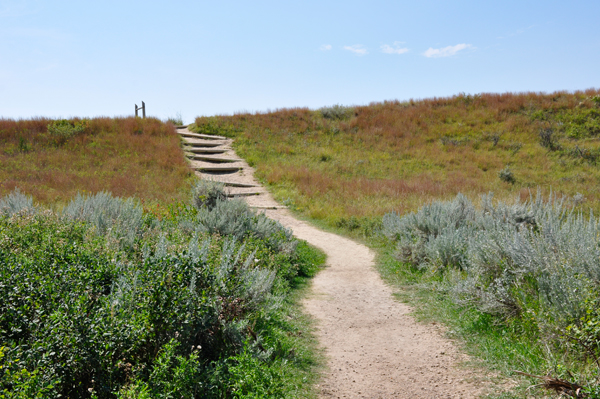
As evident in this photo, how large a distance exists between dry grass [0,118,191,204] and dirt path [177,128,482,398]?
20.7ft

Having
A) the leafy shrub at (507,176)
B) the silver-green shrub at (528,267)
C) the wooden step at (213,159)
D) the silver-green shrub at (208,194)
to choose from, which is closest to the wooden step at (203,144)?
the wooden step at (213,159)

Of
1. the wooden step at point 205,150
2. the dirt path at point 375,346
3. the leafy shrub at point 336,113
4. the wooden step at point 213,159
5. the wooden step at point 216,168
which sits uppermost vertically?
the leafy shrub at point 336,113

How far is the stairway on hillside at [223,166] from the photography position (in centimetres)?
1510

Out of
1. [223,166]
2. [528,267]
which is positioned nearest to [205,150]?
[223,166]

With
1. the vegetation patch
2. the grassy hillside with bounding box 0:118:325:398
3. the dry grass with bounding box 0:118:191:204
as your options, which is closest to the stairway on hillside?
the dry grass with bounding box 0:118:191:204

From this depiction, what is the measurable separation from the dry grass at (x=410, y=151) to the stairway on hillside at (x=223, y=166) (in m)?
0.67

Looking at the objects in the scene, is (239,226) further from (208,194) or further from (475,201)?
(475,201)

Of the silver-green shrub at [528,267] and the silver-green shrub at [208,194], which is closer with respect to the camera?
the silver-green shrub at [528,267]

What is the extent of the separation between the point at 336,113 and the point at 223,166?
1110cm

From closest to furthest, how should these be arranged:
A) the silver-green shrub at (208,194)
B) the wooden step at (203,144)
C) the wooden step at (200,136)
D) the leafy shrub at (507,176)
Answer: the silver-green shrub at (208,194) → the leafy shrub at (507,176) → the wooden step at (203,144) → the wooden step at (200,136)

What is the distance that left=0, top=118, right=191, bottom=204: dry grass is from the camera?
13.8 m

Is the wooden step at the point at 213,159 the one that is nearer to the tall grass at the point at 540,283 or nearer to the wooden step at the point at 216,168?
the wooden step at the point at 216,168

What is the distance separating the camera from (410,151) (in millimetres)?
21891

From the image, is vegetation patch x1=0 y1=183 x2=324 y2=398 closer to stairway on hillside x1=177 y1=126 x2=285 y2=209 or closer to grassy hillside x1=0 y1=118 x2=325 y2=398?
grassy hillside x1=0 y1=118 x2=325 y2=398
